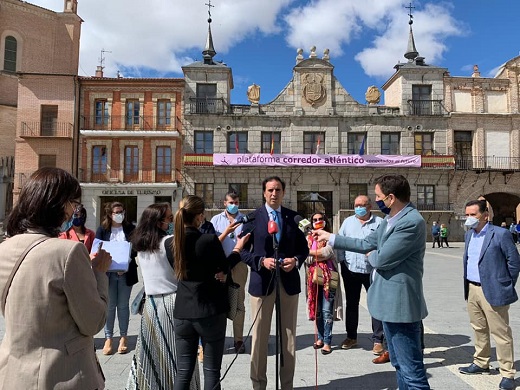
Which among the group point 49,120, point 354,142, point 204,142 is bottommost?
point 204,142

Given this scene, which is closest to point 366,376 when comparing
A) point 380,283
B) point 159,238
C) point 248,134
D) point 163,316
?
point 380,283

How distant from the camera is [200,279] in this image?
125 inches

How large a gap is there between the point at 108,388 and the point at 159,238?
1.69 metres

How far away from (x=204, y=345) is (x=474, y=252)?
3374mm

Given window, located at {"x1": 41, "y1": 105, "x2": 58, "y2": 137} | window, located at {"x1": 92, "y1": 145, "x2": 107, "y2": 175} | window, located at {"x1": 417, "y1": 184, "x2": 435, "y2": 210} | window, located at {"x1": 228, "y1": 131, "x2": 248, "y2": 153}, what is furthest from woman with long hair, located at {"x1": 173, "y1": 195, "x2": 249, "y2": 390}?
window, located at {"x1": 41, "y1": 105, "x2": 58, "y2": 137}

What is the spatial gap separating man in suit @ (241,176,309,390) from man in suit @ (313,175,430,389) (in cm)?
82

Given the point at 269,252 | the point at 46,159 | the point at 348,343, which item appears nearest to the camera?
the point at 269,252

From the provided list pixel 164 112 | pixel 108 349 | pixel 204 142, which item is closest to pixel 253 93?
pixel 204 142

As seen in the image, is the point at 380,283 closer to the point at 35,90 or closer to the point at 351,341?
the point at 351,341

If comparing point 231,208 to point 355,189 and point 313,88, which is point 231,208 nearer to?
point 355,189

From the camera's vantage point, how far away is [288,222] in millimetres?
4051

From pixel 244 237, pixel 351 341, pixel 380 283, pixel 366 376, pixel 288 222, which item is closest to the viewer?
pixel 380 283

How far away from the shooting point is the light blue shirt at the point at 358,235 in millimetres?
5487

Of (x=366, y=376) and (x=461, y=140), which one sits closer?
(x=366, y=376)
